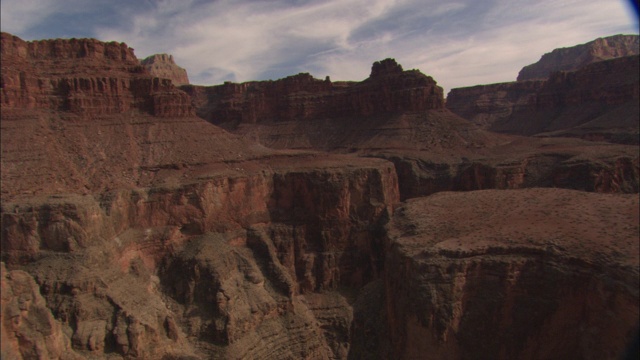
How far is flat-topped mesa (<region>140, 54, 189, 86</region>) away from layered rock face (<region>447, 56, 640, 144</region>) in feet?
243

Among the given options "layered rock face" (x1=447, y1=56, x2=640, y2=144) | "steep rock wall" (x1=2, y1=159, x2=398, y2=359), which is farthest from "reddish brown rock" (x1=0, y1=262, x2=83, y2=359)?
"layered rock face" (x1=447, y1=56, x2=640, y2=144)

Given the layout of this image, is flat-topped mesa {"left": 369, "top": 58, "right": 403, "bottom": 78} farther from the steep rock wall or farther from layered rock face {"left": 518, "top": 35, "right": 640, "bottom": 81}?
layered rock face {"left": 518, "top": 35, "right": 640, "bottom": 81}

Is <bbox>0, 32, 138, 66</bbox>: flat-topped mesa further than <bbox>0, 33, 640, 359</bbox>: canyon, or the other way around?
<bbox>0, 32, 138, 66</bbox>: flat-topped mesa

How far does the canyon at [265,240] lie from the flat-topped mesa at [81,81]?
0.18 meters

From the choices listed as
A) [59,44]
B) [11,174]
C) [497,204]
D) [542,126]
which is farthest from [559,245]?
[542,126]

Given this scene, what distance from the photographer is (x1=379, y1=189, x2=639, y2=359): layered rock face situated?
20.7 meters

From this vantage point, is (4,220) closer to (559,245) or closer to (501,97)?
(559,245)

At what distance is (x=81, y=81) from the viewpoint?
4200cm

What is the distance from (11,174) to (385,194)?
31.6 metres

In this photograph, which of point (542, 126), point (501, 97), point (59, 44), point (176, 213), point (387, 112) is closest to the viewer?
point (176, 213)

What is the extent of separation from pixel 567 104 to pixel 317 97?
5903 centimetres

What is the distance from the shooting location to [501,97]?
124 metres

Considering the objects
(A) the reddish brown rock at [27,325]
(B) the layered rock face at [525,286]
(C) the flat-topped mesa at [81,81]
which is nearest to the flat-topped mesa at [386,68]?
(C) the flat-topped mesa at [81,81]

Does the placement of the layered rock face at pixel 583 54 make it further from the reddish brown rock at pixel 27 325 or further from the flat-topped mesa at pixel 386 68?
the reddish brown rock at pixel 27 325
